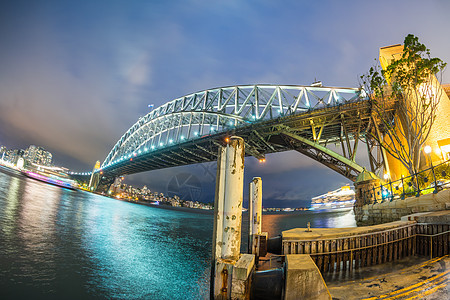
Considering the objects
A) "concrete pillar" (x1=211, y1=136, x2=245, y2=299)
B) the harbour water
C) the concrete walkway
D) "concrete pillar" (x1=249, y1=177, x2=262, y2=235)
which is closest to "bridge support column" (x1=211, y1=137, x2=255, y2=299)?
"concrete pillar" (x1=211, y1=136, x2=245, y2=299)

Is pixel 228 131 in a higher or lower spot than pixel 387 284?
higher

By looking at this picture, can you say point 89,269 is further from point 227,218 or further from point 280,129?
point 280,129

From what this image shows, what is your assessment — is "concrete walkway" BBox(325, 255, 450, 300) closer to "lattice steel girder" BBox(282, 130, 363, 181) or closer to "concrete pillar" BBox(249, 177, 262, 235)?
"concrete pillar" BBox(249, 177, 262, 235)

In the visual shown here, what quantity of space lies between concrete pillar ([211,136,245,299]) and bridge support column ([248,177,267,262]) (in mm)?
4279

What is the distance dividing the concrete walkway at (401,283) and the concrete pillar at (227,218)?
2266mm

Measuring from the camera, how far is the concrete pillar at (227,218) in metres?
4.04

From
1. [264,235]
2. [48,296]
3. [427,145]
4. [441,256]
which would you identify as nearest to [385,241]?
[441,256]

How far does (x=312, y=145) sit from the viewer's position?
957 inches

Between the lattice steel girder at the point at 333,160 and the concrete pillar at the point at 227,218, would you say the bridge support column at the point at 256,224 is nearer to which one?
the concrete pillar at the point at 227,218

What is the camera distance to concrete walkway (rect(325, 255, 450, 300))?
3916 millimetres

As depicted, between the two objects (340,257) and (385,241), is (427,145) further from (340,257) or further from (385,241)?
(340,257)

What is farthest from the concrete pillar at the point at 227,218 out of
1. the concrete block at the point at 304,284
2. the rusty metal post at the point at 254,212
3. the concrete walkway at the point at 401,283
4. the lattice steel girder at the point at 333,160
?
the lattice steel girder at the point at 333,160

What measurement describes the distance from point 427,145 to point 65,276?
23.3 meters

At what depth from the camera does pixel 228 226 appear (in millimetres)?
4410
